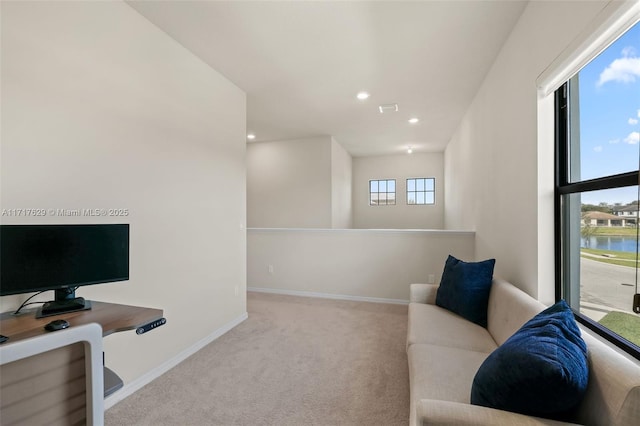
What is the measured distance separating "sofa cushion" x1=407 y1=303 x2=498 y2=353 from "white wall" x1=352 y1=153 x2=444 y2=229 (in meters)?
4.87

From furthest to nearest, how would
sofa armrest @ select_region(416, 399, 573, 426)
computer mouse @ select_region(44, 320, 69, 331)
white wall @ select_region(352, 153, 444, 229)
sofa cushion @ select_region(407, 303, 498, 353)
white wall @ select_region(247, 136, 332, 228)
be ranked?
white wall @ select_region(352, 153, 444, 229) < white wall @ select_region(247, 136, 332, 228) < sofa cushion @ select_region(407, 303, 498, 353) < computer mouse @ select_region(44, 320, 69, 331) < sofa armrest @ select_region(416, 399, 573, 426)

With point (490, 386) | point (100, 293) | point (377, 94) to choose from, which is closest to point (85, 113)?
point (100, 293)

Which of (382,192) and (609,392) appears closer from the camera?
(609,392)

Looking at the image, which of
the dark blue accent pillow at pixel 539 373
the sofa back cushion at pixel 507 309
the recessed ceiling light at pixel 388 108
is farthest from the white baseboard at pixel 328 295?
the dark blue accent pillow at pixel 539 373

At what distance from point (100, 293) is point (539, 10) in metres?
3.34

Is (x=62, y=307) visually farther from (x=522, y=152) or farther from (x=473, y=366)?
(x=522, y=152)

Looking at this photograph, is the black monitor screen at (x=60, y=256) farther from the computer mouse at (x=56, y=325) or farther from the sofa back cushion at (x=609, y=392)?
the sofa back cushion at (x=609, y=392)

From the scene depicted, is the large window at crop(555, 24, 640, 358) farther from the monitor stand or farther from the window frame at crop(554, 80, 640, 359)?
the monitor stand

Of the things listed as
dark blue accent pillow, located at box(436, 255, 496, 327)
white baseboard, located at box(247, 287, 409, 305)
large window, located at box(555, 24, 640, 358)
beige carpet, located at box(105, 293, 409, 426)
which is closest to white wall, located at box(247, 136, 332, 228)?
white baseboard, located at box(247, 287, 409, 305)

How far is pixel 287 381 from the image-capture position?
212cm

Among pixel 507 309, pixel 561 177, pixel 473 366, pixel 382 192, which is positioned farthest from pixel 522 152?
pixel 382 192

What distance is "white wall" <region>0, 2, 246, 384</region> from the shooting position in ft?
4.99

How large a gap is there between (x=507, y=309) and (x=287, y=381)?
162 cm

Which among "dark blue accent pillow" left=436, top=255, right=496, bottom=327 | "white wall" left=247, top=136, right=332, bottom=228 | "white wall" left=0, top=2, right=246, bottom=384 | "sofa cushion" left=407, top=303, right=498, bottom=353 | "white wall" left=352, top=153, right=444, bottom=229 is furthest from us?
"white wall" left=352, top=153, right=444, bottom=229
